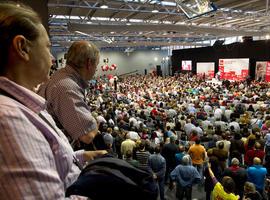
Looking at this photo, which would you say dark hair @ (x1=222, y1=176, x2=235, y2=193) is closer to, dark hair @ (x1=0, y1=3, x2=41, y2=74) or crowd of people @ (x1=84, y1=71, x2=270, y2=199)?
crowd of people @ (x1=84, y1=71, x2=270, y2=199)

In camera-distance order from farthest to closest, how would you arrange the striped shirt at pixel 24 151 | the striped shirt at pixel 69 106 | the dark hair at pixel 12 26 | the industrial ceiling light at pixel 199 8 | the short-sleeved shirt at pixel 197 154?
1. the industrial ceiling light at pixel 199 8
2. the short-sleeved shirt at pixel 197 154
3. the striped shirt at pixel 69 106
4. the dark hair at pixel 12 26
5. the striped shirt at pixel 24 151

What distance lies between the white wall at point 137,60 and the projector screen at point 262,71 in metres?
19.7

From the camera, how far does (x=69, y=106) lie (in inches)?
55.7

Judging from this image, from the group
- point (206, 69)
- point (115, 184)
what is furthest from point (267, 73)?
point (115, 184)

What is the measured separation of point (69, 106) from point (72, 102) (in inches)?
1.1

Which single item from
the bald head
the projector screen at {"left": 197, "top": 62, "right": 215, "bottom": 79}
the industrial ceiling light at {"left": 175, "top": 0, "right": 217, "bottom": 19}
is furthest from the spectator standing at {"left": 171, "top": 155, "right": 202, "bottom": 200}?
the projector screen at {"left": 197, "top": 62, "right": 215, "bottom": 79}

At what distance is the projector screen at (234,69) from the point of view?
21641 millimetres

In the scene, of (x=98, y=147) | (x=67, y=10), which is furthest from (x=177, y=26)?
(x=98, y=147)

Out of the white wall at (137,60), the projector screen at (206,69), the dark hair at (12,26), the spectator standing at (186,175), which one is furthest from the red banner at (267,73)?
the dark hair at (12,26)

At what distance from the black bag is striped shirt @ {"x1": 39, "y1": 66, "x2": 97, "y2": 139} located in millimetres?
596

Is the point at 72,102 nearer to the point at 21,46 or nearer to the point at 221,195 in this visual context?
the point at 21,46

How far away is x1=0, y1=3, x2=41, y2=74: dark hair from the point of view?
2.36 ft

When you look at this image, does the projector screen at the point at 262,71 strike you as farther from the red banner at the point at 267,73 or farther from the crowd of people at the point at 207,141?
the crowd of people at the point at 207,141

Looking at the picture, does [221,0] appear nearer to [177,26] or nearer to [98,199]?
[177,26]
